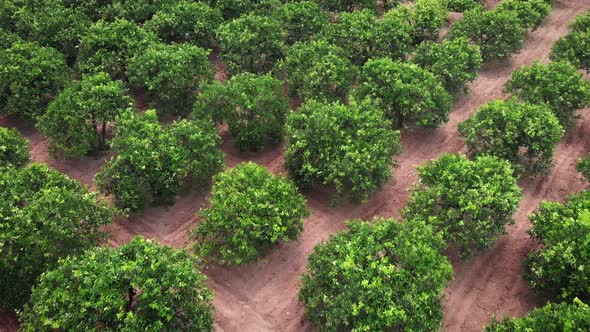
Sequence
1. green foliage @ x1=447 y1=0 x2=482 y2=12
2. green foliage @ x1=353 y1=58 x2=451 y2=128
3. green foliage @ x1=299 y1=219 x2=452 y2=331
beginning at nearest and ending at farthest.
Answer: green foliage @ x1=299 y1=219 x2=452 y2=331, green foliage @ x1=353 y1=58 x2=451 y2=128, green foliage @ x1=447 y1=0 x2=482 y2=12

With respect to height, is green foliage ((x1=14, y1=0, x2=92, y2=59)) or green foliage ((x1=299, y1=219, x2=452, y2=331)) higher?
green foliage ((x1=14, y1=0, x2=92, y2=59))

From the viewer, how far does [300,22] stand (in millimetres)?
24000

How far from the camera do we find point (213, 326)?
14148 mm

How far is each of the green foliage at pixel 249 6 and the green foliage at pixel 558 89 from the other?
12.0m

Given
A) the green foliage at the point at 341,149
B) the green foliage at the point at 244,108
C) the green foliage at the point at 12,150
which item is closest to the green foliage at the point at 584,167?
the green foliage at the point at 341,149

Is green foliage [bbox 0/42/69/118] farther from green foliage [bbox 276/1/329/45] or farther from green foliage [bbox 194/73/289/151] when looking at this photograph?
green foliage [bbox 276/1/329/45]

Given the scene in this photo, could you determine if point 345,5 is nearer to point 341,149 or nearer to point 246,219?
point 341,149

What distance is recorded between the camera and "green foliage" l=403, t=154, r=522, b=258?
14922 millimetres

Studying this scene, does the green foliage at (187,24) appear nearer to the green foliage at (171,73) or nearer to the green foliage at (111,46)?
the green foliage at (111,46)

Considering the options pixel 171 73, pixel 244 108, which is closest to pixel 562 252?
pixel 244 108

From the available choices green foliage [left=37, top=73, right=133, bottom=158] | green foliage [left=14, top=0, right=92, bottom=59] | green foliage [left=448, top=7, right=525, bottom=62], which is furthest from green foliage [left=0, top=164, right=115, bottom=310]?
green foliage [left=448, top=7, right=525, bottom=62]

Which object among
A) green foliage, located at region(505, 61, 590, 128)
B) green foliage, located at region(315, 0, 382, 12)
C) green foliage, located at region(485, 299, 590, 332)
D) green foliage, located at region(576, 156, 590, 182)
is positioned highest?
green foliage, located at region(315, 0, 382, 12)

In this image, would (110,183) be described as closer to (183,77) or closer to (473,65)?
(183,77)

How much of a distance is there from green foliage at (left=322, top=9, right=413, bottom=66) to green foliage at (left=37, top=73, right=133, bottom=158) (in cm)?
947
